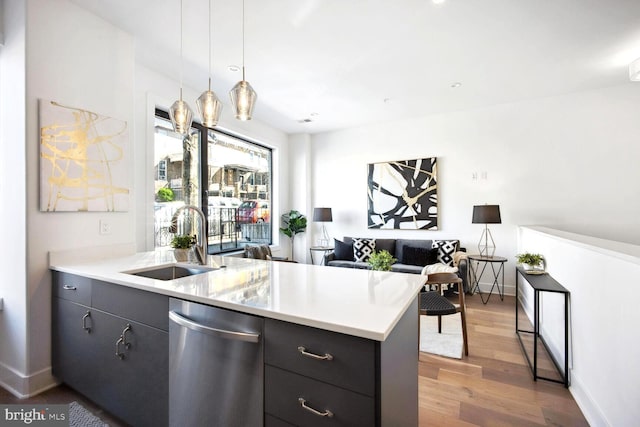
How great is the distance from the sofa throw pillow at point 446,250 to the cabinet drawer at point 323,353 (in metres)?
3.91

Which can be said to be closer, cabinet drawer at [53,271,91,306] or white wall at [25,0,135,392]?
cabinet drawer at [53,271,91,306]

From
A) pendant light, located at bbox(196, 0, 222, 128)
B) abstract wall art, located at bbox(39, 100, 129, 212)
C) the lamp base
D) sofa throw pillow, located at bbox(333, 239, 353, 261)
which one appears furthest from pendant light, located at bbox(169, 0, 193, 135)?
the lamp base

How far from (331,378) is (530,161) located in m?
4.66

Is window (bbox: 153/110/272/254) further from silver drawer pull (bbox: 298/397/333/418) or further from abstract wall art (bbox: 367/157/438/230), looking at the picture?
silver drawer pull (bbox: 298/397/333/418)

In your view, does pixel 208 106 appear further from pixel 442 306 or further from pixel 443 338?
pixel 443 338

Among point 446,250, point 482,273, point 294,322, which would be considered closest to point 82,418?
point 294,322

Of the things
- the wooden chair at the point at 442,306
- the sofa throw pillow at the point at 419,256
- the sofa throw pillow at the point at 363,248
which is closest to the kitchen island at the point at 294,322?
the wooden chair at the point at 442,306

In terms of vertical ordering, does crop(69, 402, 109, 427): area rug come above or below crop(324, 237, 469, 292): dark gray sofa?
below

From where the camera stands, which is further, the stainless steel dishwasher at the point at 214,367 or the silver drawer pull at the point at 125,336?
the silver drawer pull at the point at 125,336

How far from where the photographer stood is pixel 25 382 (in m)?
1.94

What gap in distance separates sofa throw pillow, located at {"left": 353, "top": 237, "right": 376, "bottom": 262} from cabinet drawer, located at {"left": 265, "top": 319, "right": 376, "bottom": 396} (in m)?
3.99

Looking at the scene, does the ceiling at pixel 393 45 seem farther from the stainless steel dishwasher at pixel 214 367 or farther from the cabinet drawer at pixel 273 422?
the cabinet drawer at pixel 273 422

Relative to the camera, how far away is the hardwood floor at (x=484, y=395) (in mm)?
1738

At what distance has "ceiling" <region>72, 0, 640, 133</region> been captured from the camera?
228cm
